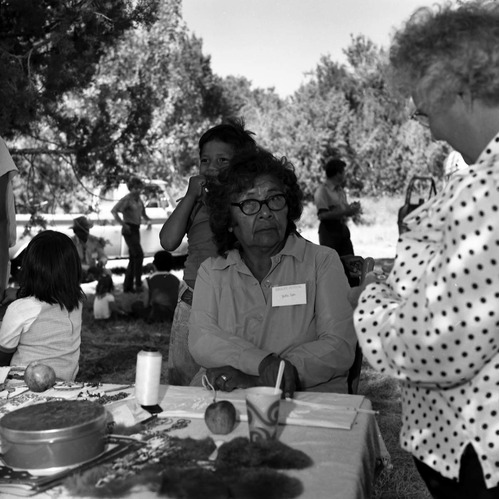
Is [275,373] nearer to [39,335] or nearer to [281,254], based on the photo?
[281,254]

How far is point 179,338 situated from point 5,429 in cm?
165

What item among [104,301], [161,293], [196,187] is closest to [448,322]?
[196,187]

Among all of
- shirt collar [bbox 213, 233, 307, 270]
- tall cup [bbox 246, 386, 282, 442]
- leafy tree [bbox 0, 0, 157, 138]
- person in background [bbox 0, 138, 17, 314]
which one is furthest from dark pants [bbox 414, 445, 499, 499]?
leafy tree [bbox 0, 0, 157, 138]

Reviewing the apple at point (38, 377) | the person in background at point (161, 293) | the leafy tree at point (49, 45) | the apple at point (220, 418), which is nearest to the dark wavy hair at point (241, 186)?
the apple at point (38, 377)

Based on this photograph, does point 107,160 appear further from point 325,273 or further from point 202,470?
point 202,470

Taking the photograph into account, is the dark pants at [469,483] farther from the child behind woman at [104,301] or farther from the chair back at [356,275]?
the child behind woman at [104,301]

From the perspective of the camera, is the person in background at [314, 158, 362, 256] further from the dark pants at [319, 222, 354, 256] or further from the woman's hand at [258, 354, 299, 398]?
the woman's hand at [258, 354, 299, 398]

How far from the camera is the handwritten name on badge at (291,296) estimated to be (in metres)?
2.65

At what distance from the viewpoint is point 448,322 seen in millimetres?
1270

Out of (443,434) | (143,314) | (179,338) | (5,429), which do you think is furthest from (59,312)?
(143,314)

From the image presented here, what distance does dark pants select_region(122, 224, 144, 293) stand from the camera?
9953 millimetres

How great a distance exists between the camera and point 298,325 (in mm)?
2666

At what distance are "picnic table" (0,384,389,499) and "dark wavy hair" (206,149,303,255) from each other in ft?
2.54

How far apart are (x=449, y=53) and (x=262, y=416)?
98 cm
